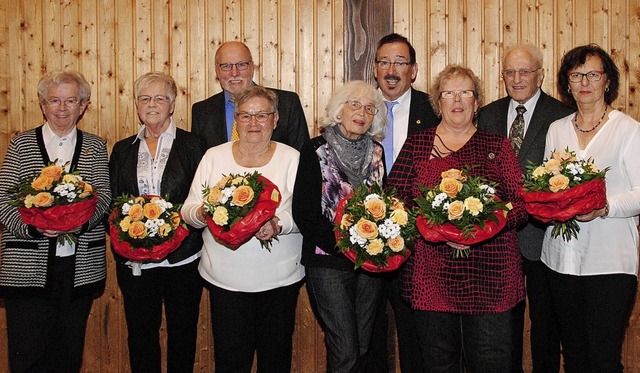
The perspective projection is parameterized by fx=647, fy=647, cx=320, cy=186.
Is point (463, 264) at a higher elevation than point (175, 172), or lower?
lower

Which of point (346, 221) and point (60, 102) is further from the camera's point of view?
point (60, 102)

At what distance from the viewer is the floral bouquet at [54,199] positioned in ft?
10.5

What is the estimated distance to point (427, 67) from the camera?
4.44 meters

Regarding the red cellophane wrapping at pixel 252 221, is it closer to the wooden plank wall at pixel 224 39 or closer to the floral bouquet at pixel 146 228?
the floral bouquet at pixel 146 228

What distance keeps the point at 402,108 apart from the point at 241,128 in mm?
1030

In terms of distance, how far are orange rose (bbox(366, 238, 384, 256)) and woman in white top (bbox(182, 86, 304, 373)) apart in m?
0.52

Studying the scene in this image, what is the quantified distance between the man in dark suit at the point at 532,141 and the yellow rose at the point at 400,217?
41.9 inches

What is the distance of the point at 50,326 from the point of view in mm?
3477

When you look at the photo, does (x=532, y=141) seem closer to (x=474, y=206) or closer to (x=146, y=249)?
(x=474, y=206)

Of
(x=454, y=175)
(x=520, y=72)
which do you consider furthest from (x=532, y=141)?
(x=454, y=175)

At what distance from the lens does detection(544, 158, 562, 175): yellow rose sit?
9.41 feet

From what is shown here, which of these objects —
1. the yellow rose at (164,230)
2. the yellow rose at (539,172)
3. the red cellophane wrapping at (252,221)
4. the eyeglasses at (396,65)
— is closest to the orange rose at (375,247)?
the red cellophane wrapping at (252,221)

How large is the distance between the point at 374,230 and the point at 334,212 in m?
0.35

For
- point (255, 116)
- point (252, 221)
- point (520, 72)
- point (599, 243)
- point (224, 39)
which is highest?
point (224, 39)
